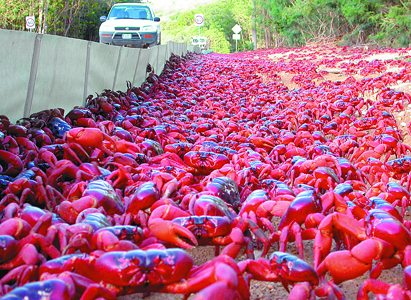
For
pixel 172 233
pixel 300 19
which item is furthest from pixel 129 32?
pixel 300 19

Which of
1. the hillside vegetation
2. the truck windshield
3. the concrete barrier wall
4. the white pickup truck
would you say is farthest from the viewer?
the hillside vegetation

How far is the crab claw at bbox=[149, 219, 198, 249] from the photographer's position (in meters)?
1.94

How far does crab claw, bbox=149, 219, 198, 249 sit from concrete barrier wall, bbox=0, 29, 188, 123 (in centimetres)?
373

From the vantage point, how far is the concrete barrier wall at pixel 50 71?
4.91 meters

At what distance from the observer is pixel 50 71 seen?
5.89m

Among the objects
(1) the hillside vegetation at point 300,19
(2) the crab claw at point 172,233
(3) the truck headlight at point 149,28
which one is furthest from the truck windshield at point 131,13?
(2) the crab claw at point 172,233

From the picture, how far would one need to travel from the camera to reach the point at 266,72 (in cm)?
1817

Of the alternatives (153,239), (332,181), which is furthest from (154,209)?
(332,181)

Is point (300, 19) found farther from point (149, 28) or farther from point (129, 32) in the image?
point (129, 32)

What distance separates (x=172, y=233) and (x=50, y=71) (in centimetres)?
487

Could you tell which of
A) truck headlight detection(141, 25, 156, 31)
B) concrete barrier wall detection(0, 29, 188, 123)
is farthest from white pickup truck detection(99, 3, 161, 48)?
concrete barrier wall detection(0, 29, 188, 123)

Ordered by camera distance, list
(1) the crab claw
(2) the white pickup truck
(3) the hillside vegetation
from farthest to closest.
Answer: (3) the hillside vegetation < (2) the white pickup truck < (1) the crab claw

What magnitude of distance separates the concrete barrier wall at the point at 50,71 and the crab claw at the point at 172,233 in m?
3.73

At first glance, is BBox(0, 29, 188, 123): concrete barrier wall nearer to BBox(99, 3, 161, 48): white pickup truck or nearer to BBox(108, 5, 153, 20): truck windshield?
BBox(99, 3, 161, 48): white pickup truck
